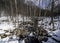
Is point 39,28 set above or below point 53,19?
below

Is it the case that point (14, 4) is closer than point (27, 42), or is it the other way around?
point (27, 42)

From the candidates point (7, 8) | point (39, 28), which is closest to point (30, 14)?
point (39, 28)

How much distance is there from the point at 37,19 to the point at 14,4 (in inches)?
18.7

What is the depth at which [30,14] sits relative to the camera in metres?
2.08

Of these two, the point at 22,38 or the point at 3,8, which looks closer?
the point at 22,38

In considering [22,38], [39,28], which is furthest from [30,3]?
[22,38]

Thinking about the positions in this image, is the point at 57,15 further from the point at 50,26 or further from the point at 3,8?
the point at 3,8

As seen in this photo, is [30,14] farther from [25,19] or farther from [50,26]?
[50,26]

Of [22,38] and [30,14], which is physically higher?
[30,14]

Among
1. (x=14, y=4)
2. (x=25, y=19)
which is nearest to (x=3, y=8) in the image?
(x=14, y=4)

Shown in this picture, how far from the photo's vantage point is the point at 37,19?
2055mm

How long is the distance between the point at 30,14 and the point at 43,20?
24cm

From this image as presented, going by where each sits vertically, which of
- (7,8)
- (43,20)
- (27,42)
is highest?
(7,8)

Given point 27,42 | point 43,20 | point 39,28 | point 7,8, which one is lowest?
point 27,42
